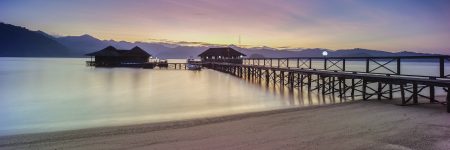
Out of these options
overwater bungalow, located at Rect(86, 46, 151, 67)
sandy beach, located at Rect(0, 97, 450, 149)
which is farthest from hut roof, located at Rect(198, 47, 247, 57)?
sandy beach, located at Rect(0, 97, 450, 149)

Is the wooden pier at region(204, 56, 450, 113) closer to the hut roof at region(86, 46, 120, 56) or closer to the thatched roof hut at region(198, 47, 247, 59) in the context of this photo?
the thatched roof hut at region(198, 47, 247, 59)

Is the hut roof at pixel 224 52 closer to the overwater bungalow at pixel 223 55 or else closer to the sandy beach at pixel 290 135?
the overwater bungalow at pixel 223 55

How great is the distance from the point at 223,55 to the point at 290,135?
2370 inches

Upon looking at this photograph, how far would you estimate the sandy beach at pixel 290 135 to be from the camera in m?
7.15

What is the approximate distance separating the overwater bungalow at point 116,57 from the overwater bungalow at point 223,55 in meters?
13.5

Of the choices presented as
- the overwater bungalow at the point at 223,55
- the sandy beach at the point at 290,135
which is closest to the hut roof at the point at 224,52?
the overwater bungalow at the point at 223,55

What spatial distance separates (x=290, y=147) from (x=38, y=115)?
13.1 meters

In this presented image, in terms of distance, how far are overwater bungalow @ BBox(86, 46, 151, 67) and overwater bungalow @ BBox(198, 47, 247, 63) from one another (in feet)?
44.2

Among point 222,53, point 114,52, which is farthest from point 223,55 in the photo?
point 114,52

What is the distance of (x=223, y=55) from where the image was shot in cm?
6800

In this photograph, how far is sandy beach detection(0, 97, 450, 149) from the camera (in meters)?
7.15

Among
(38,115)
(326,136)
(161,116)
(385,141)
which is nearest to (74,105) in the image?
(38,115)

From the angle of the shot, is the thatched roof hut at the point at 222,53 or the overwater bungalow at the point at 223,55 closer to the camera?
the overwater bungalow at the point at 223,55

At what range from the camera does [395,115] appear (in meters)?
10.2
